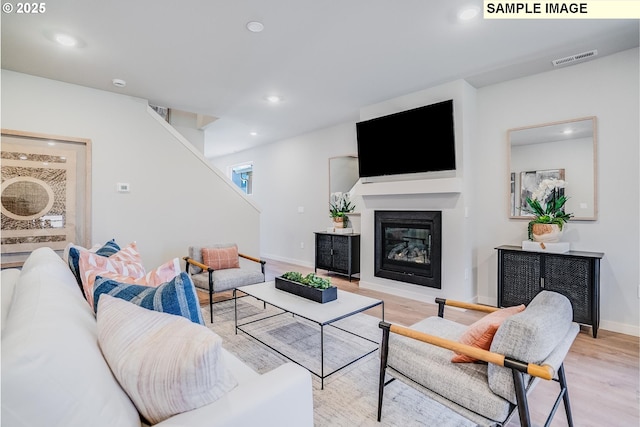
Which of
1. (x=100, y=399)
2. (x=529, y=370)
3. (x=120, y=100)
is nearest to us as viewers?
(x=100, y=399)

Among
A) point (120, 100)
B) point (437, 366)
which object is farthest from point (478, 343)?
point (120, 100)

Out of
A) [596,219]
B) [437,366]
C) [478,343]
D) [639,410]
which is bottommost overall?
[639,410]

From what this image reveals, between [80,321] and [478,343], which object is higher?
[80,321]

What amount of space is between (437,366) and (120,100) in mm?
4332

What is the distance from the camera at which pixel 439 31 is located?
8.31 feet

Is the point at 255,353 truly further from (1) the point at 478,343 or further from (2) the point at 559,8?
(2) the point at 559,8

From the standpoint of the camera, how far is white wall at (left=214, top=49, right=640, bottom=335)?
2.85 meters

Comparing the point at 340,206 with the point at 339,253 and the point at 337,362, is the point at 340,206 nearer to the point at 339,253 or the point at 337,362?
the point at 339,253

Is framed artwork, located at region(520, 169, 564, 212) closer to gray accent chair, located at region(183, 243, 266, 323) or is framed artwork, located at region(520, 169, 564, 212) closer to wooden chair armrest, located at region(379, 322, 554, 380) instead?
wooden chair armrest, located at region(379, 322, 554, 380)

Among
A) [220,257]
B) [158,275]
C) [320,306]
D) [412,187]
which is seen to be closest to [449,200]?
[412,187]

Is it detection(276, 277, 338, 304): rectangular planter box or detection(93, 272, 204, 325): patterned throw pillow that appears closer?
detection(93, 272, 204, 325): patterned throw pillow

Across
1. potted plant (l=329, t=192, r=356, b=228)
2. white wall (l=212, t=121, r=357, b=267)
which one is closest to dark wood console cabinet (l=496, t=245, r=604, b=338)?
potted plant (l=329, t=192, r=356, b=228)

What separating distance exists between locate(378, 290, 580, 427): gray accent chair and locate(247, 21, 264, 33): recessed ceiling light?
2333mm

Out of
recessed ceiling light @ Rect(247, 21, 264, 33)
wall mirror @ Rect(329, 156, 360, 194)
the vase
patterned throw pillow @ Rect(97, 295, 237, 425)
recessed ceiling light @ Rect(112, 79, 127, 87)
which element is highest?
recessed ceiling light @ Rect(247, 21, 264, 33)
